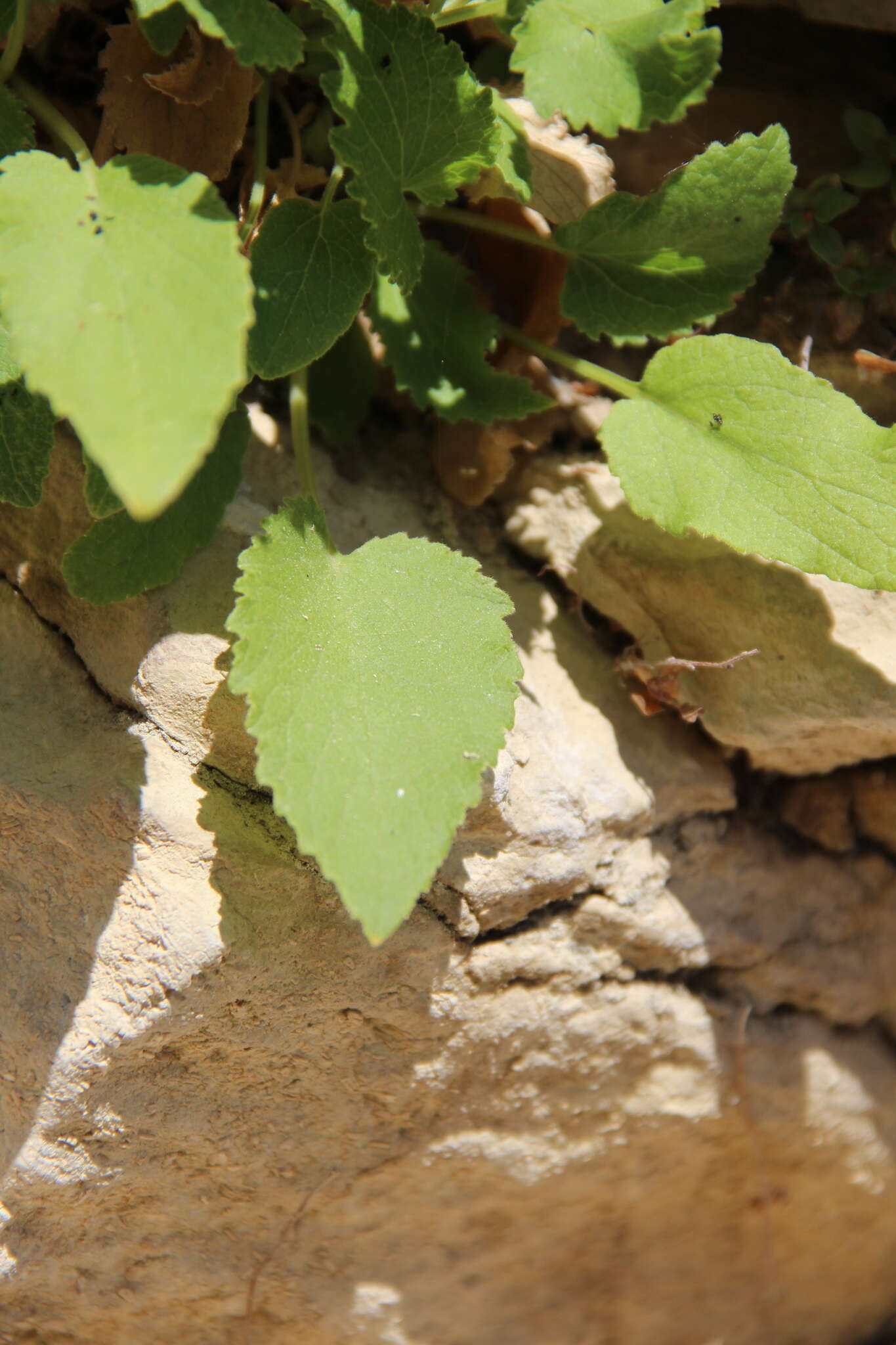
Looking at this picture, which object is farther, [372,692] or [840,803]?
[840,803]

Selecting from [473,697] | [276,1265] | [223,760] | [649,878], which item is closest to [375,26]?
[473,697]

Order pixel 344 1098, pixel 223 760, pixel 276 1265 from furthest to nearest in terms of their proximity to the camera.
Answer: pixel 276 1265 < pixel 344 1098 < pixel 223 760

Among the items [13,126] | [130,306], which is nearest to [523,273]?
[13,126]

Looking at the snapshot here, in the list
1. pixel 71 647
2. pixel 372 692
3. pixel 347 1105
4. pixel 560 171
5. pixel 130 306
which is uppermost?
pixel 130 306

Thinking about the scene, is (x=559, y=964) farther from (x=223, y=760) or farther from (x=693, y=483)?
(x=693, y=483)

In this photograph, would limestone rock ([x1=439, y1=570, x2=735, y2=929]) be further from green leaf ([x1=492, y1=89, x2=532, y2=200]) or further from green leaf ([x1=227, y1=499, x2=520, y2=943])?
green leaf ([x1=492, y1=89, x2=532, y2=200])

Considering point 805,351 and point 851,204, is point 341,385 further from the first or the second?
point 851,204

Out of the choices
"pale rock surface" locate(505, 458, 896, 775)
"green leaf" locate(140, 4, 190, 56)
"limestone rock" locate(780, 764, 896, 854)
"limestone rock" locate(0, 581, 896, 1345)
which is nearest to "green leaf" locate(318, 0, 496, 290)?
"green leaf" locate(140, 4, 190, 56)

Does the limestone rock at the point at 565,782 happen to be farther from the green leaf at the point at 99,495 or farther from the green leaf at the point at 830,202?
the green leaf at the point at 830,202
